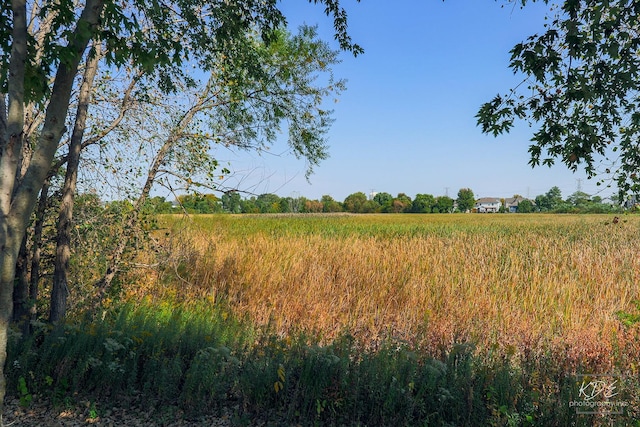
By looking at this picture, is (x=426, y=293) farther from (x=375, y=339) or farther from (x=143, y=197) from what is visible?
(x=143, y=197)

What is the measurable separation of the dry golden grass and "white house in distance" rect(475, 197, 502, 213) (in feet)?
462

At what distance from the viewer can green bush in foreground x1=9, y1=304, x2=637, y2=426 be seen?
12.9ft

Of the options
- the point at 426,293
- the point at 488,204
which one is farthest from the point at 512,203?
the point at 426,293

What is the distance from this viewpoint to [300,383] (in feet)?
13.9

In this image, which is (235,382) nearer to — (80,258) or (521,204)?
(80,258)

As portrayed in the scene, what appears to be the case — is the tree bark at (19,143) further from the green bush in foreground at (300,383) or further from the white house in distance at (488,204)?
the white house in distance at (488,204)

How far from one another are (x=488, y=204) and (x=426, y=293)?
153175 millimetres

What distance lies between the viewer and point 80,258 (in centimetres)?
693

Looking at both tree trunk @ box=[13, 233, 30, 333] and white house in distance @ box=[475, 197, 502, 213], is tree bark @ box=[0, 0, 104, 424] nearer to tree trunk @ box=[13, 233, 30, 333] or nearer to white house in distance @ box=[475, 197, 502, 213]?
tree trunk @ box=[13, 233, 30, 333]

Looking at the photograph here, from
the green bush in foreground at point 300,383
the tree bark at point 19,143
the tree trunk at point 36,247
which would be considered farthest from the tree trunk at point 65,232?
the tree bark at point 19,143

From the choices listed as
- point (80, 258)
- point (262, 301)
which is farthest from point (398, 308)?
point (80, 258)

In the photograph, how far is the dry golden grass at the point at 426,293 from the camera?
19.8 feet

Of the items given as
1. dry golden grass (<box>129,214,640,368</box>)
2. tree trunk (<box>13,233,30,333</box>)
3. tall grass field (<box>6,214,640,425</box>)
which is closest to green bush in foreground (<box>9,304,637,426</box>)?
tall grass field (<box>6,214,640,425</box>)

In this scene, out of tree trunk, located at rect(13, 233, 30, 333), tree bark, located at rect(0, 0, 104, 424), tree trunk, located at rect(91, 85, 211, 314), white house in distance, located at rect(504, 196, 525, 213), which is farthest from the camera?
white house in distance, located at rect(504, 196, 525, 213)
